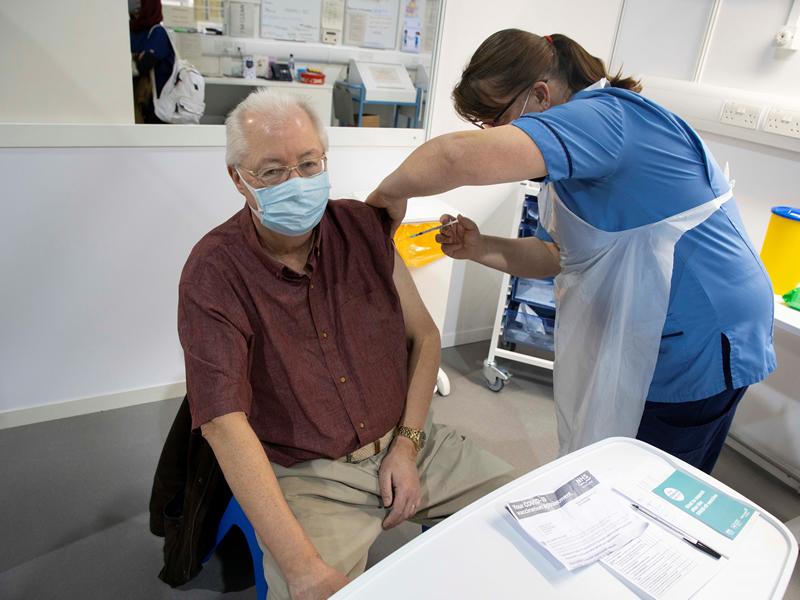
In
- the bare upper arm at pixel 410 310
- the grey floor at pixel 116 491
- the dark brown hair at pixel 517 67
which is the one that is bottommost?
the grey floor at pixel 116 491

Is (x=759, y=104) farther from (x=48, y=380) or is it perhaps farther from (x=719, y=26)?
(x=48, y=380)

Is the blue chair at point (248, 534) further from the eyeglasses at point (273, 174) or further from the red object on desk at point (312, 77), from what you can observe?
the red object on desk at point (312, 77)

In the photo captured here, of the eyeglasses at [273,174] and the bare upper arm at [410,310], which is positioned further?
the bare upper arm at [410,310]

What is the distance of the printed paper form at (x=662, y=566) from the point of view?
2.95 ft

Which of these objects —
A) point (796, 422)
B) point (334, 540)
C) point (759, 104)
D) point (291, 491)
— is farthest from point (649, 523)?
point (759, 104)

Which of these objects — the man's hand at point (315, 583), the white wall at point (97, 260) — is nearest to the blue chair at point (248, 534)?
the man's hand at point (315, 583)

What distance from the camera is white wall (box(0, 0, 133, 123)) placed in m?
1.88

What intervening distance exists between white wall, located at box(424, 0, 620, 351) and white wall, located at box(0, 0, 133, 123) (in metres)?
1.28

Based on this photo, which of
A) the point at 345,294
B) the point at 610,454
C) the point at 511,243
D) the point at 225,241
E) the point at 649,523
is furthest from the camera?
the point at 511,243

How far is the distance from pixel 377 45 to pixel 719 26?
1454 millimetres

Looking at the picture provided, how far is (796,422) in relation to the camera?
240 cm

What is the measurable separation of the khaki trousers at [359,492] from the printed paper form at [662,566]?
0.52m

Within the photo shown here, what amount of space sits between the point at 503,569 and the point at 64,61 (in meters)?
1.99

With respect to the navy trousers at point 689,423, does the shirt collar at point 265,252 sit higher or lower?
higher
